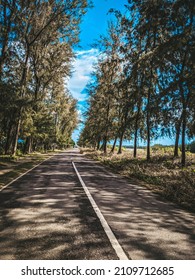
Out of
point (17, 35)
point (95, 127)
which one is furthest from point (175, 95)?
point (95, 127)

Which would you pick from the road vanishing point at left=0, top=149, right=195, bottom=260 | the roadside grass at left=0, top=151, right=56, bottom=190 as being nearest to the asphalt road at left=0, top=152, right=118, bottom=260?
the road vanishing point at left=0, top=149, right=195, bottom=260

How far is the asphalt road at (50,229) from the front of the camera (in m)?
3.90

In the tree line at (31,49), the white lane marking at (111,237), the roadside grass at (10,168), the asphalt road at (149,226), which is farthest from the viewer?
the tree line at (31,49)

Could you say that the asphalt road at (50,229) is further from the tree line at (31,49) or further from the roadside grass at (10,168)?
the tree line at (31,49)

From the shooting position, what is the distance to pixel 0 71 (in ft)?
63.1

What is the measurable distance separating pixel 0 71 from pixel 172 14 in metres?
14.9

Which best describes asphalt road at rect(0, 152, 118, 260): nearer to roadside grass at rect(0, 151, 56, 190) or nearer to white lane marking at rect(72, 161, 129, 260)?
white lane marking at rect(72, 161, 129, 260)

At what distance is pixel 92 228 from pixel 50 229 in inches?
34.4

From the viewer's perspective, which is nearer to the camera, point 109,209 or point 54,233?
point 54,233

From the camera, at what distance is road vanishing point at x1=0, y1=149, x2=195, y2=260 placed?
397 centimetres

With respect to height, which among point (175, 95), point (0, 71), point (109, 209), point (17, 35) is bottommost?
point (109, 209)

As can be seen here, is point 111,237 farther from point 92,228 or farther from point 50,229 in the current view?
point 50,229

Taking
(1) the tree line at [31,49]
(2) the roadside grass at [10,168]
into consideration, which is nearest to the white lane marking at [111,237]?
(2) the roadside grass at [10,168]
